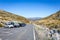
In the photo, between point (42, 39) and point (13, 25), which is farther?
point (13, 25)

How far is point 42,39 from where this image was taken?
15.0 m

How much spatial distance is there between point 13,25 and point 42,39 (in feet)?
141

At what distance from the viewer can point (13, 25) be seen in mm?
57594
